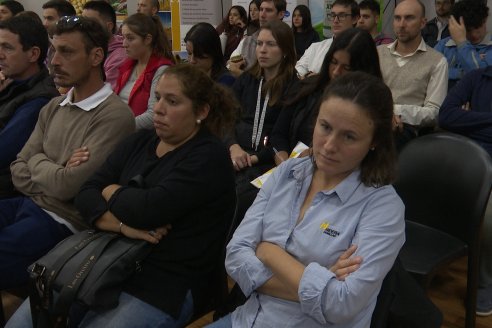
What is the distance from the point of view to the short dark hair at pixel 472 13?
147 inches

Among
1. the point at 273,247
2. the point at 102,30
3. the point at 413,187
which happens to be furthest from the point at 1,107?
the point at 413,187

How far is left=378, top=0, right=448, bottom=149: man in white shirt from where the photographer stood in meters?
2.99

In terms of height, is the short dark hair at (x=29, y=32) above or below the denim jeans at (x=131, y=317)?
above

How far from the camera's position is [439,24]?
4.70 metres

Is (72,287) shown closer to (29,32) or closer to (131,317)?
(131,317)

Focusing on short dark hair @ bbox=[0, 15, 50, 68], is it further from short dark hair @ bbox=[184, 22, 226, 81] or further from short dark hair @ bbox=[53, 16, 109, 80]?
short dark hair @ bbox=[184, 22, 226, 81]

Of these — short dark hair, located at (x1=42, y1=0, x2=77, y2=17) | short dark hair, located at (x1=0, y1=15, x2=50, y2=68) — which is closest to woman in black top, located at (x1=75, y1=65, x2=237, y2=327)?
short dark hair, located at (x1=0, y1=15, x2=50, y2=68)

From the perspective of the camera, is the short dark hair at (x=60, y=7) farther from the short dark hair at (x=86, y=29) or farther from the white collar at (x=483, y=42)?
the white collar at (x=483, y=42)

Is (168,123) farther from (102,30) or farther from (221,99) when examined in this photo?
(102,30)

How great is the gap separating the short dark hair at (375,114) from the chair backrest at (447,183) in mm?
758

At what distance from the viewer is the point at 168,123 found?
1.62 metres

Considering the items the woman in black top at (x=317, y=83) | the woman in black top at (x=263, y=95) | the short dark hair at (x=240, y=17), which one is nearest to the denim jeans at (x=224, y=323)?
the woman in black top at (x=317, y=83)

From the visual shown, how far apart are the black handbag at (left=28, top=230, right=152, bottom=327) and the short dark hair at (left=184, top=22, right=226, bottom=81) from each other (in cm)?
213

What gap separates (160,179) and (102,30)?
94cm
